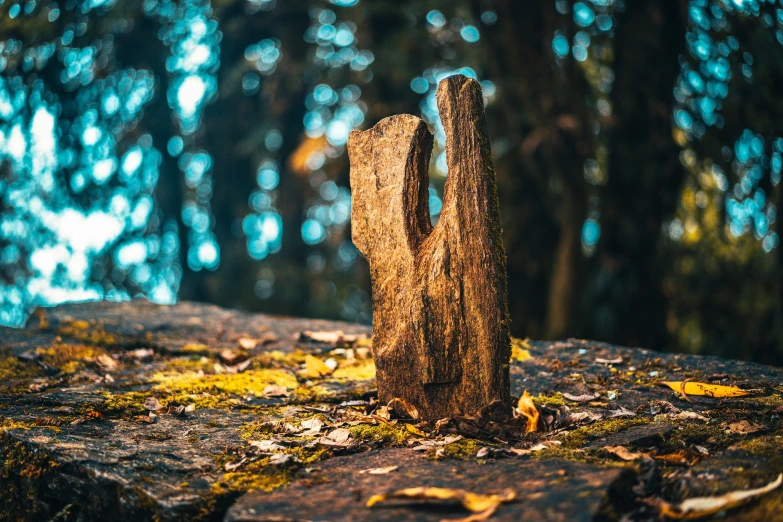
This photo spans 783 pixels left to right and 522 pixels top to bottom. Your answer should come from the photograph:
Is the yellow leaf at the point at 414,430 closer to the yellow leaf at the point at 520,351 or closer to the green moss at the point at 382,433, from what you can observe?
the green moss at the point at 382,433

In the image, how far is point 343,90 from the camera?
969cm

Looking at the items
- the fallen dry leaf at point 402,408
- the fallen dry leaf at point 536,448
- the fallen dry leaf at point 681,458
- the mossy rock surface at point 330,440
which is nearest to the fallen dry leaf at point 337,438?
the mossy rock surface at point 330,440

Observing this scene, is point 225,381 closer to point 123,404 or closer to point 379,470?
point 123,404

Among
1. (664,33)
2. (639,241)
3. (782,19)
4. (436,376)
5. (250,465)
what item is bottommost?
(250,465)

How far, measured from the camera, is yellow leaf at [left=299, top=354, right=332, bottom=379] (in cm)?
394

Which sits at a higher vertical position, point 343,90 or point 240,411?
point 343,90

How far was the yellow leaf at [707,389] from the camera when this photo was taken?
3143mm

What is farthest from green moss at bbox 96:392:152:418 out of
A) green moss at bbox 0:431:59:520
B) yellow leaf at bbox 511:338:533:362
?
yellow leaf at bbox 511:338:533:362

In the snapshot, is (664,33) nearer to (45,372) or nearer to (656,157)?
(656,157)

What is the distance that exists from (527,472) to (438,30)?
7114 millimetres

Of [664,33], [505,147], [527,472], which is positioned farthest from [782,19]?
[527,472]

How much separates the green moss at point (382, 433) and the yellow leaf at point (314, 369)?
1148 mm

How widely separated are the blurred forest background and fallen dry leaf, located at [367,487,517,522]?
14.8ft

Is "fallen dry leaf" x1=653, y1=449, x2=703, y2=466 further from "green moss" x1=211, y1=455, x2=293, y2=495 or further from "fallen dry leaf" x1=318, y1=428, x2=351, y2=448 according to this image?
"green moss" x1=211, y1=455, x2=293, y2=495
